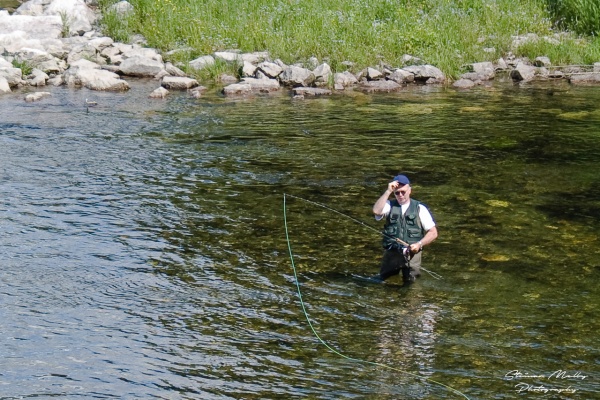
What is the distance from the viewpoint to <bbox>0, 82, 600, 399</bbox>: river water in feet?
27.6

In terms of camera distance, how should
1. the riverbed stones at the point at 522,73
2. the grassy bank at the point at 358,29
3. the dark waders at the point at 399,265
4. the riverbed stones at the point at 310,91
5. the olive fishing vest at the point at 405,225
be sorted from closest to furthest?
the olive fishing vest at the point at 405,225, the dark waders at the point at 399,265, the riverbed stones at the point at 310,91, the riverbed stones at the point at 522,73, the grassy bank at the point at 358,29

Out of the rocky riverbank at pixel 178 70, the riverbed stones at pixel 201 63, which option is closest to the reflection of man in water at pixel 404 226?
the rocky riverbank at pixel 178 70

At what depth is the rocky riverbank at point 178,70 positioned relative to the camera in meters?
23.5

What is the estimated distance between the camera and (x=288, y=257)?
38.2 ft

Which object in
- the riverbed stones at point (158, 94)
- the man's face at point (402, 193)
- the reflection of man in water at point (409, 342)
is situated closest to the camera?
the reflection of man in water at point (409, 342)

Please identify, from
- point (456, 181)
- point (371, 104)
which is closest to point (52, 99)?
point (371, 104)

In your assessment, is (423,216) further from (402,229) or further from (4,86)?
(4,86)

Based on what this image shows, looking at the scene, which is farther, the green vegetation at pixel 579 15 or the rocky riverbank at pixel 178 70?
the green vegetation at pixel 579 15

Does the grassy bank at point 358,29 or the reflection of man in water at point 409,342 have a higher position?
the grassy bank at point 358,29

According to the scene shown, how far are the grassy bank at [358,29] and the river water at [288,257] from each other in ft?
17.4

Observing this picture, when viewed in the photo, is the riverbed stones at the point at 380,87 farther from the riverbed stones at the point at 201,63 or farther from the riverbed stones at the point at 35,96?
the riverbed stones at the point at 35,96

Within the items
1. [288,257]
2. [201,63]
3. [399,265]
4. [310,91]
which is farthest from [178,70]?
[399,265]

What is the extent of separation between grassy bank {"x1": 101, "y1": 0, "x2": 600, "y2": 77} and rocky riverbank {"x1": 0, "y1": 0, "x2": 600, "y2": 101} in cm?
46

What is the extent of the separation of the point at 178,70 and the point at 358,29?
576 centimetres
